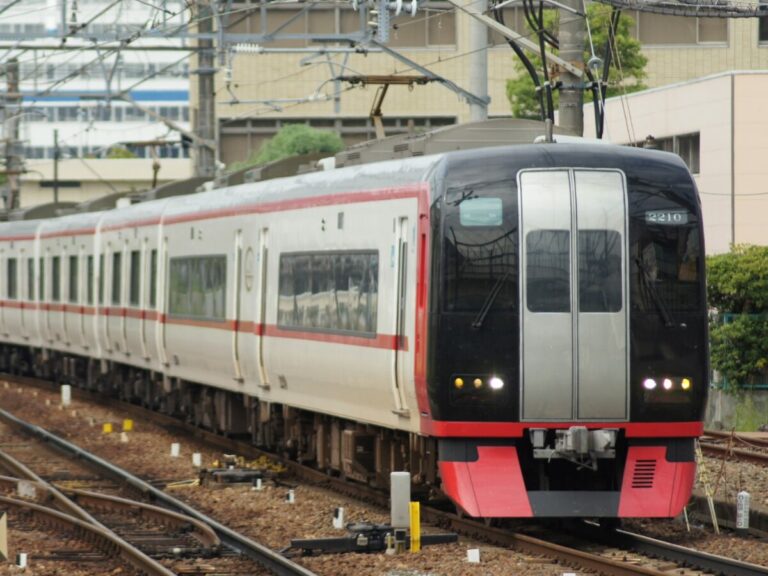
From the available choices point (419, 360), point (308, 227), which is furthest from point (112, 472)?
point (419, 360)

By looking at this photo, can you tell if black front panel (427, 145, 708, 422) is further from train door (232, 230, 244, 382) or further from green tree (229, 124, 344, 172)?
green tree (229, 124, 344, 172)

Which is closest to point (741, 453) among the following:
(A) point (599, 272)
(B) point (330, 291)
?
(B) point (330, 291)

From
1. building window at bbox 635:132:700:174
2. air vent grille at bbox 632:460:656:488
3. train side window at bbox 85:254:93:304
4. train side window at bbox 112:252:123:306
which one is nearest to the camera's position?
air vent grille at bbox 632:460:656:488

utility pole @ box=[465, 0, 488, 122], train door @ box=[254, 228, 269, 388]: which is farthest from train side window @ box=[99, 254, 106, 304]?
train door @ box=[254, 228, 269, 388]

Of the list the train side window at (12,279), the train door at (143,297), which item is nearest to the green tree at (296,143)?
the train side window at (12,279)

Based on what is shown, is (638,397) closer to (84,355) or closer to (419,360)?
(419,360)

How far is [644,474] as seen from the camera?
11781 millimetres

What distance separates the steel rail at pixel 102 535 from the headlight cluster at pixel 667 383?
3372mm

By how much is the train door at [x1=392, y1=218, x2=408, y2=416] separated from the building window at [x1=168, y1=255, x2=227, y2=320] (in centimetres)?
582

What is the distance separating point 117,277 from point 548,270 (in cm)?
1448

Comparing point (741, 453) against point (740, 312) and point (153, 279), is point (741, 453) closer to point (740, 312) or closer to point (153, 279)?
point (740, 312)

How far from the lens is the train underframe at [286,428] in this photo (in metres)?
13.6

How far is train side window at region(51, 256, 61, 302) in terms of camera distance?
30.2 metres

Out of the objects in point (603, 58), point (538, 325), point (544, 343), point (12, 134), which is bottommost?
point (544, 343)
